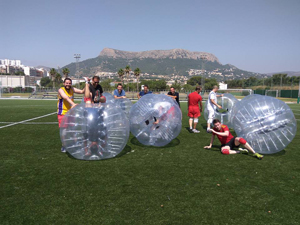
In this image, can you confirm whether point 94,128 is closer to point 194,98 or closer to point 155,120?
point 155,120

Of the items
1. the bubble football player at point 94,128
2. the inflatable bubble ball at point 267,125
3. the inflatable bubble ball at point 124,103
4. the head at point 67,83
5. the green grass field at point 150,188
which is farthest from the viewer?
the inflatable bubble ball at point 124,103

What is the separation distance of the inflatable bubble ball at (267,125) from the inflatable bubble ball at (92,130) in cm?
326

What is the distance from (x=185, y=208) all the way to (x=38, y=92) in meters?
43.1

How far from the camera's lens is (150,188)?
405cm

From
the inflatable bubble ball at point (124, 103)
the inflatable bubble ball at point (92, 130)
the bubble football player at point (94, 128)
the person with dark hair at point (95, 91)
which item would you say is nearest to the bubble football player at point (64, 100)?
the person with dark hair at point (95, 91)

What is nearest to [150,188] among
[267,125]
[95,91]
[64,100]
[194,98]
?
[95,91]

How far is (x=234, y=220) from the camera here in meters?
3.12

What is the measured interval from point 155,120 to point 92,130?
1.95 m

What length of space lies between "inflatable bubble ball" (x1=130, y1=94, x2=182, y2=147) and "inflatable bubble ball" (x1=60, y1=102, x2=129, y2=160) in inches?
42.8

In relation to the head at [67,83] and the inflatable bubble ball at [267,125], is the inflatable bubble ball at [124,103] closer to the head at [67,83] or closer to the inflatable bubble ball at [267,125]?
the head at [67,83]

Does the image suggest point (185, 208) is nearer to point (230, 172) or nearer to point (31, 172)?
point (230, 172)

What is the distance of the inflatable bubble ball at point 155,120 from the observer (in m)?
6.23

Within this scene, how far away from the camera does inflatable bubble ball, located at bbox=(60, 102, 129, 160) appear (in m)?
4.95

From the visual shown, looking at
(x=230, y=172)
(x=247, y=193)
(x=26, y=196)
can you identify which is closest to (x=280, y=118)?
(x=230, y=172)
